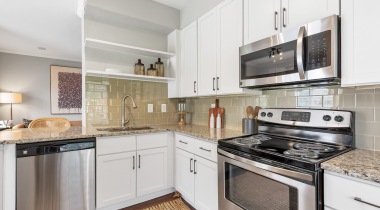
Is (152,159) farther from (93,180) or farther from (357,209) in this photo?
(357,209)

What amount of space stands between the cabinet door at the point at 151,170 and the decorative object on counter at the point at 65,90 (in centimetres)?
449

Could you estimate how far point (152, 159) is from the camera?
2.19 meters

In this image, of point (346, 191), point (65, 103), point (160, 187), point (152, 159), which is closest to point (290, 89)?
point (346, 191)

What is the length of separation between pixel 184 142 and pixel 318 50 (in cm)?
148

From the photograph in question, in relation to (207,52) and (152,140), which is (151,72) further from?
(152,140)

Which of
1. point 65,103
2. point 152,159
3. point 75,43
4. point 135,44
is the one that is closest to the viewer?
point 152,159

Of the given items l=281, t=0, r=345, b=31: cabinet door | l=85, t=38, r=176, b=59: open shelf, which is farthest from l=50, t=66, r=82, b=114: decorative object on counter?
l=281, t=0, r=345, b=31: cabinet door

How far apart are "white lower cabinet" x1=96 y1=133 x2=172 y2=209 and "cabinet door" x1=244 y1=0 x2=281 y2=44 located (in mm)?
1464

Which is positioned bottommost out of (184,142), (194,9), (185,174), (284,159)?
(185,174)

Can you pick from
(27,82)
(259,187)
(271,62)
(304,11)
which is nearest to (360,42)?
(304,11)

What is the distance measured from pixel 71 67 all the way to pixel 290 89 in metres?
5.94

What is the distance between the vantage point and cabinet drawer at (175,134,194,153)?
78.0 inches

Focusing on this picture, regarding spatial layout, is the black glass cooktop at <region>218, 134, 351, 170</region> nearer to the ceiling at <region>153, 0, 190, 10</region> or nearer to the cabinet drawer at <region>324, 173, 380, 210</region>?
the cabinet drawer at <region>324, 173, 380, 210</region>

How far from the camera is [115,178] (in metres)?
1.96
